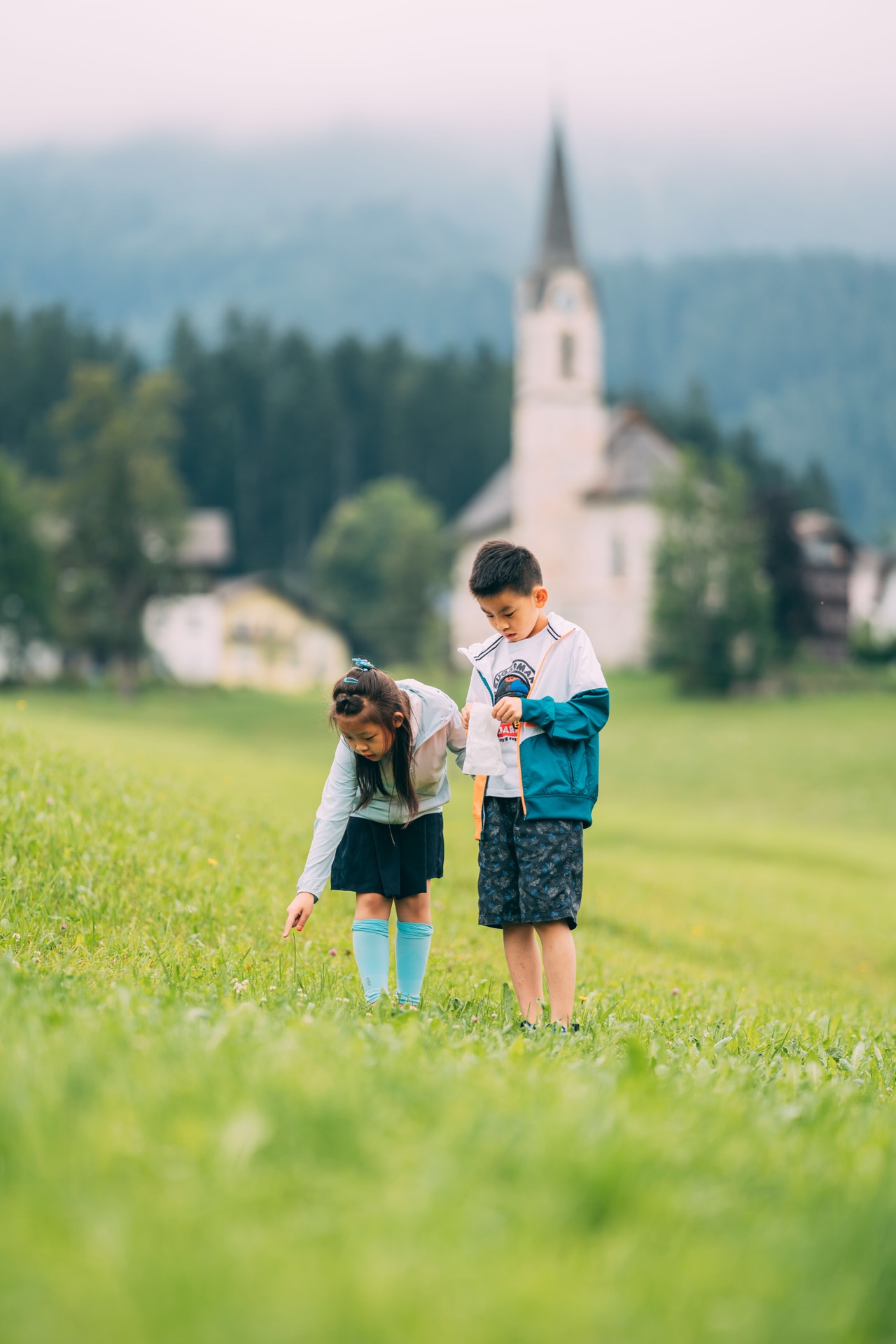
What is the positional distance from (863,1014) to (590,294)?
79515 millimetres

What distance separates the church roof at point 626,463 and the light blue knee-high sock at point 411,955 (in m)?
71.6

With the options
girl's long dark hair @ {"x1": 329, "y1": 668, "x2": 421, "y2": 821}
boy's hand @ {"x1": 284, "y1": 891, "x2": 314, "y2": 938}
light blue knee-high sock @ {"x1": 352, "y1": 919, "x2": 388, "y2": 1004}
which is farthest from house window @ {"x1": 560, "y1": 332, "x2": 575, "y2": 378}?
boy's hand @ {"x1": 284, "y1": 891, "x2": 314, "y2": 938}

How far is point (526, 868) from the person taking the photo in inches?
228

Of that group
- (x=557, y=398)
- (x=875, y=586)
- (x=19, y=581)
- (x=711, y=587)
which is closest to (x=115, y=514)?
(x=19, y=581)

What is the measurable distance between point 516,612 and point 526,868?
1145mm

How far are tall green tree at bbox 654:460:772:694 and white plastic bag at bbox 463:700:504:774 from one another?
60540 mm

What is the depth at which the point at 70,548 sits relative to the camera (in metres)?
68.9

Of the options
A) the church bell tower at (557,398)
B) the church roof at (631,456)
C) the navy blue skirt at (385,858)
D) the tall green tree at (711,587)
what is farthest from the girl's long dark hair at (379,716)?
the church bell tower at (557,398)

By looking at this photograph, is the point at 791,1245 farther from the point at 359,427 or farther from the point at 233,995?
the point at 359,427

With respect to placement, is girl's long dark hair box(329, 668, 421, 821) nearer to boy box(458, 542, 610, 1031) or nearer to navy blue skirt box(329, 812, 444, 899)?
navy blue skirt box(329, 812, 444, 899)

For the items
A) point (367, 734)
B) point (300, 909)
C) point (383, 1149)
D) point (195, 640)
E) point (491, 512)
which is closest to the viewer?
point (383, 1149)

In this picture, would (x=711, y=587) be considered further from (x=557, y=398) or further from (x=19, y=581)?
(x=19, y=581)

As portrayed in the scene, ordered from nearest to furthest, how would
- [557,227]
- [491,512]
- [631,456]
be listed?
[557,227]
[631,456]
[491,512]

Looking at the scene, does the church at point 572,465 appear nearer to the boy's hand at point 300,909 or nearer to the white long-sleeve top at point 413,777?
the white long-sleeve top at point 413,777
